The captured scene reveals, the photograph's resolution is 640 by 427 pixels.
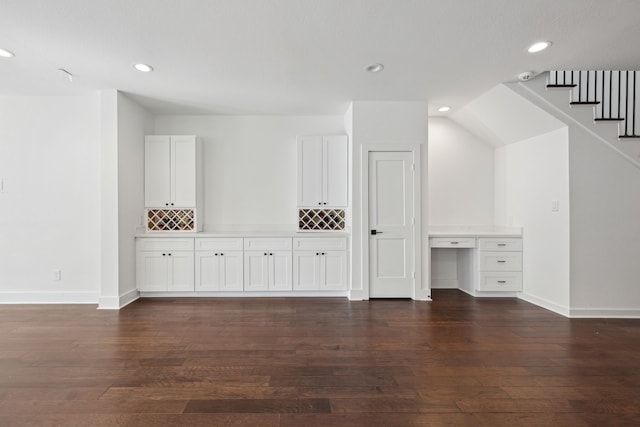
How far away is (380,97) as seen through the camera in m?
4.21

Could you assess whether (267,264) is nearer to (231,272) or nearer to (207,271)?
(231,272)

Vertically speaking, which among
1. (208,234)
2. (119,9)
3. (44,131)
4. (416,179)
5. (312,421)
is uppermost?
(119,9)

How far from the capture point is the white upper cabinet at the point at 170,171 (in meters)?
4.59

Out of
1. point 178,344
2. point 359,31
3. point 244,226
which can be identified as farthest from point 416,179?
point 178,344

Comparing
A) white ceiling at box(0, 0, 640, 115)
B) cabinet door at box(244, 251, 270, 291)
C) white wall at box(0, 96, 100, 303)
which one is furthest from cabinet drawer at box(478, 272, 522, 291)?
white wall at box(0, 96, 100, 303)

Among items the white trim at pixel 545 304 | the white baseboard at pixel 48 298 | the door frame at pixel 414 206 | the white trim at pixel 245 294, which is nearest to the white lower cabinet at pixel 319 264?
the white trim at pixel 245 294

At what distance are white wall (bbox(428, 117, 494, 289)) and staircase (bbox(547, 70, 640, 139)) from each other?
5.03 feet

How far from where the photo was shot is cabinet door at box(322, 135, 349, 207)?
467cm

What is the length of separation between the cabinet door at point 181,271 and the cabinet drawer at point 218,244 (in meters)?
0.19

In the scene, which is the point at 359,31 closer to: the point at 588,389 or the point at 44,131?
the point at 588,389

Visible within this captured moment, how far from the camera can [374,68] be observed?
3.34 m

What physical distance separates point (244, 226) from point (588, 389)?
13.8ft

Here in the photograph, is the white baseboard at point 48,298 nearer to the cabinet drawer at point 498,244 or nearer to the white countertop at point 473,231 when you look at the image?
the white countertop at point 473,231

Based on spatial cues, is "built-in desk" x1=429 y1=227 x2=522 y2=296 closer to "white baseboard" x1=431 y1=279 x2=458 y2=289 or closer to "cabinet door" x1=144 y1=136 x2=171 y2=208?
"white baseboard" x1=431 y1=279 x2=458 y2=289
